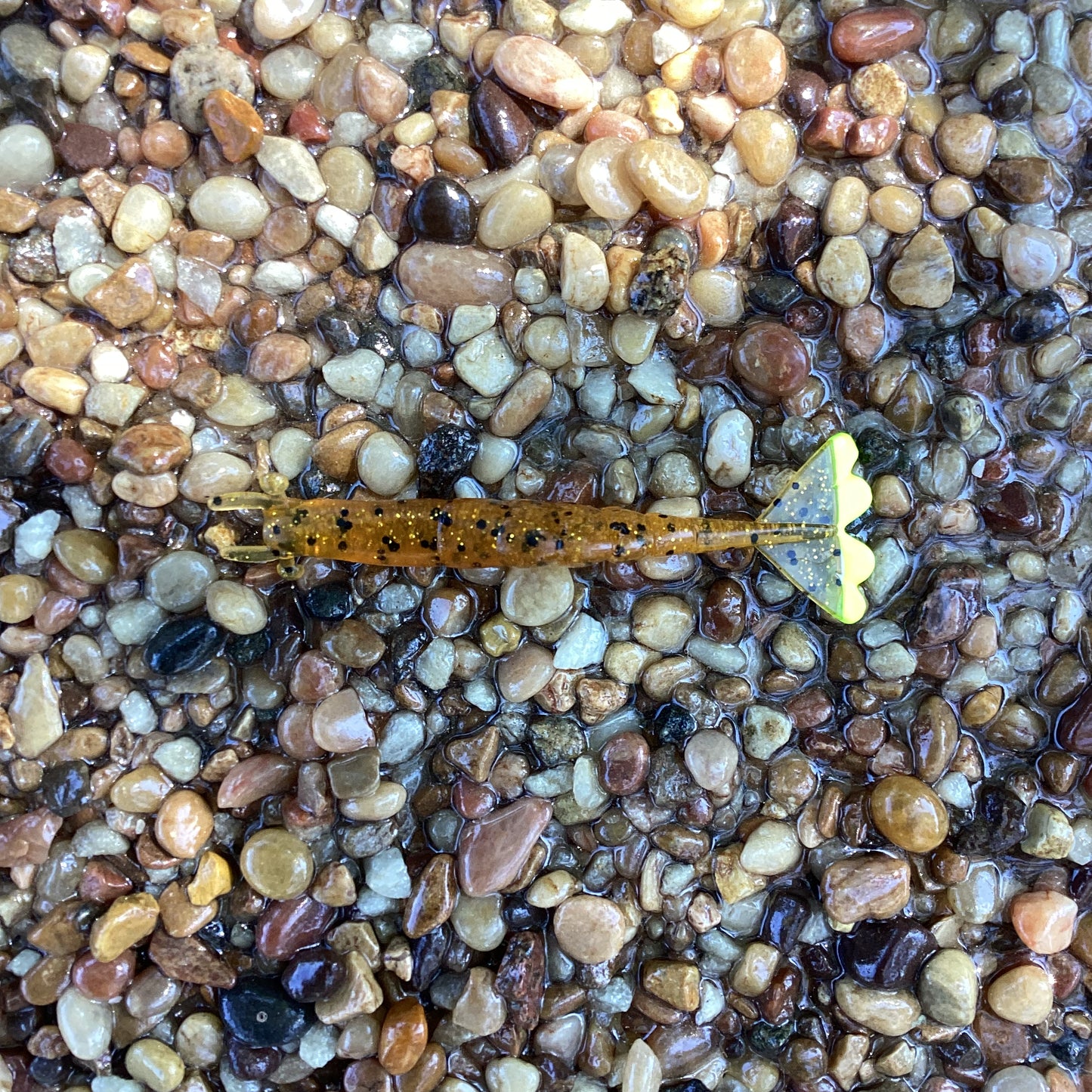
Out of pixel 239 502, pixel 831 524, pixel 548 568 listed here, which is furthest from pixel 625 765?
pixel 239 502

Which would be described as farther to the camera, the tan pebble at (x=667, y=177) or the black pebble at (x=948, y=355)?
the black pebble at (x=948, y=355)

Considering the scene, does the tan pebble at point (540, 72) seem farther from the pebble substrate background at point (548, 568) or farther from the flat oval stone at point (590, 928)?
the flat oval stone at point (590, 928)

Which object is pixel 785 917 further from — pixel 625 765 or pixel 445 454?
pixel 445 454

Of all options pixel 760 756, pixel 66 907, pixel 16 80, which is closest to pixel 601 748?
pixel 760 756

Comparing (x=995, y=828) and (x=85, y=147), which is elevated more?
(x=85, y=147)

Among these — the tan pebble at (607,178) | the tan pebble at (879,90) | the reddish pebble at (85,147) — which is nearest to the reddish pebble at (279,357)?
the reddish pebble at (85,147)

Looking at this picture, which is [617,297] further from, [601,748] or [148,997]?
[148,997]
